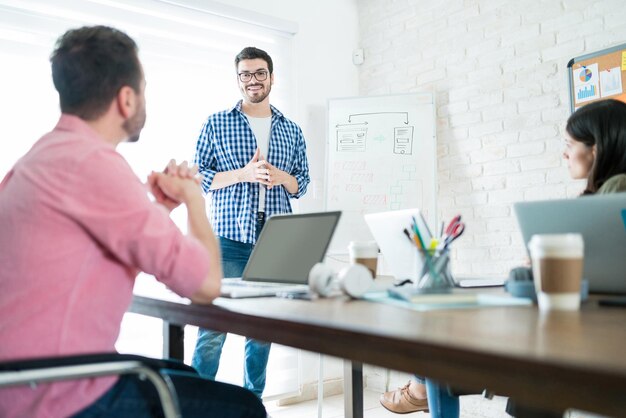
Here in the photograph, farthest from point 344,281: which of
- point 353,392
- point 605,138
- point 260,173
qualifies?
point 260,173

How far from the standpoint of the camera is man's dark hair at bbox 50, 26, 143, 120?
113cm

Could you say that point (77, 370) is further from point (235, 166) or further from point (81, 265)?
point (235, 166)

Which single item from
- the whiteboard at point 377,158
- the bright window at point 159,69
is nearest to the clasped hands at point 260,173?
the bright window at point 159,69

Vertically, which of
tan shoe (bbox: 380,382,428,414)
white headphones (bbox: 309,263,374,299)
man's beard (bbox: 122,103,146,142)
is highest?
man's beard (bbox: 122,103,146,142)

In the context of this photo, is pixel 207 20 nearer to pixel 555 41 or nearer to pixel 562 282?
pixel 555 41

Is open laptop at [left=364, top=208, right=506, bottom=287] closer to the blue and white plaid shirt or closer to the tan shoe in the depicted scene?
the tan shoe

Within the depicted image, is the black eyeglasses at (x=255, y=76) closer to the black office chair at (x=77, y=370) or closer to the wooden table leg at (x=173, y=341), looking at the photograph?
the wooden table leg at (x=173, y=341)

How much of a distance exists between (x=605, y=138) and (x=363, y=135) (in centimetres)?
198

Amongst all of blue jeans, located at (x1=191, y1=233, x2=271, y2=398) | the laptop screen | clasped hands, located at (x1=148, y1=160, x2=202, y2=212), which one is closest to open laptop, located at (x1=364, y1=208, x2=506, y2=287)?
the laptop screen

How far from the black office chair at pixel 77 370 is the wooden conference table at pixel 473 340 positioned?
0.18m

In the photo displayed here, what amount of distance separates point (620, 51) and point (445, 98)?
106 centimetres

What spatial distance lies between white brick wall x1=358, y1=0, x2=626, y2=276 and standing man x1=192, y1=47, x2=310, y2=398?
102 centimetres

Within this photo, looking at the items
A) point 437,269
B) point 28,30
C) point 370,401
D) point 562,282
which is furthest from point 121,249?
point 370,401

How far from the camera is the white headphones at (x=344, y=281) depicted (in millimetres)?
1209
